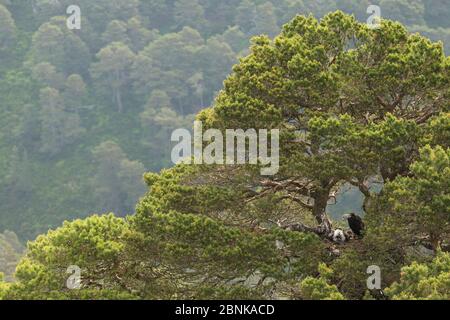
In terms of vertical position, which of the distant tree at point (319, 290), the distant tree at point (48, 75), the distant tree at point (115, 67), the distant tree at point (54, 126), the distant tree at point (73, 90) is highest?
the distant tree at point (115, 67)

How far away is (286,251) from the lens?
57.9 ft

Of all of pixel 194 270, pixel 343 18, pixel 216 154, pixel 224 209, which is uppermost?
pixel 343 18

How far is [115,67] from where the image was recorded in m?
103

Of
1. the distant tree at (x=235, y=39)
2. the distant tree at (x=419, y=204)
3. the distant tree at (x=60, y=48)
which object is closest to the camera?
the distant tree at (x=419, y=204)

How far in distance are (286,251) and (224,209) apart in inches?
70.9

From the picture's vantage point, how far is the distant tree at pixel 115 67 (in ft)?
336

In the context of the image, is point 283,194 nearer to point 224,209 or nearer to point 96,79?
point 224,209

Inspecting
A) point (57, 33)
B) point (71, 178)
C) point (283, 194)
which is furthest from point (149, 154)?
point (283, 194)

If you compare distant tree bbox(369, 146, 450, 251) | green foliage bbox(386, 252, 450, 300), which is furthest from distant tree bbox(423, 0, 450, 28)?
green foliage bbox(386, 252, 450, 300)

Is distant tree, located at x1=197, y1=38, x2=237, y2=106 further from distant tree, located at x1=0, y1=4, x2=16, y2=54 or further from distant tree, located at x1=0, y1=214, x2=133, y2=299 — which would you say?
distant tree, located at x1=0, y1=214, x2=133, y2=299

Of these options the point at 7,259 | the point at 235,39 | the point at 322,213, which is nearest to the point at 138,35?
the point at 235,39
